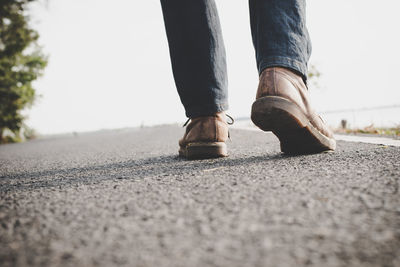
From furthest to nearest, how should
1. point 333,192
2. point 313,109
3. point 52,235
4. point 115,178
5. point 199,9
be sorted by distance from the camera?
1. point 199,9
2. point 313,109
3. point 115,178
4. point 333,192
5. point 52,235

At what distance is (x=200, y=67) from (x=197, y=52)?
0.08 meters

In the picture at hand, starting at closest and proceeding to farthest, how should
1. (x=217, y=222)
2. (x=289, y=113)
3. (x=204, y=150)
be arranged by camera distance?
(x=217, y=222), (x=289, y=113), (x=204, y=150)

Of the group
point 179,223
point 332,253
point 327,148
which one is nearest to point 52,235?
point 179,223

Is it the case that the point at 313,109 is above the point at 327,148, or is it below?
above

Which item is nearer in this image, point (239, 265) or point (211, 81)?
point (239, 265)

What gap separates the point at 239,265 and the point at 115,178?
0.80m

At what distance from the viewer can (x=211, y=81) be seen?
1.45 metres

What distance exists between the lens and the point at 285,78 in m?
1.19

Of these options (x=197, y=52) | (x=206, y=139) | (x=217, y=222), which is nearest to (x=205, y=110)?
(x=206, y=139)

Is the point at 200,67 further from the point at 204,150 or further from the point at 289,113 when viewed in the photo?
the point at 289,113

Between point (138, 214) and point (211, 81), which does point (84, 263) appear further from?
point (211, 81)

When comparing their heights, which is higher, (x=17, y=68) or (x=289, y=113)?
(x=17, y=68)

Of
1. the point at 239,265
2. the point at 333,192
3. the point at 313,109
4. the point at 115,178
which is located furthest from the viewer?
the point at 313,109

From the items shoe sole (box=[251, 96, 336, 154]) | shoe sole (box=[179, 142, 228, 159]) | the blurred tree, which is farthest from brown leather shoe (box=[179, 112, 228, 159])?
the blurred tree
